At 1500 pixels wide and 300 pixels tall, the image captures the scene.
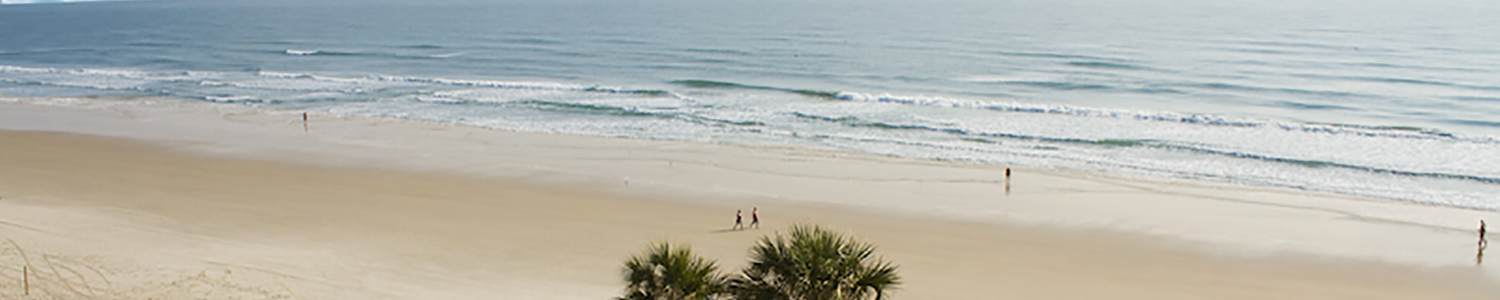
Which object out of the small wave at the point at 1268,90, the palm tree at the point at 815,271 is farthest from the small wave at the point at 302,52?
the palm tree at the point at 815,271

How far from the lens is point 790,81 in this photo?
54781mm

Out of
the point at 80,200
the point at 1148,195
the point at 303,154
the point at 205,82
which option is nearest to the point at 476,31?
the point at 205,82

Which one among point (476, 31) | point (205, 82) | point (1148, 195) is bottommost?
point (1148, 195)

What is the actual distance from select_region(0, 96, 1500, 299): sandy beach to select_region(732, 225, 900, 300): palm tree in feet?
25.1

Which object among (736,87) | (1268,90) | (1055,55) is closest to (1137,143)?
(1268,90)

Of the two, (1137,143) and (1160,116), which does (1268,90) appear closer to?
(1160,116)

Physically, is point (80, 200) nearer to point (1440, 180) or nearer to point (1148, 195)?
point (1148, 195)

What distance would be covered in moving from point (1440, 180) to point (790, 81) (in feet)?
103

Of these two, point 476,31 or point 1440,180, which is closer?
Answer: point 1440,180

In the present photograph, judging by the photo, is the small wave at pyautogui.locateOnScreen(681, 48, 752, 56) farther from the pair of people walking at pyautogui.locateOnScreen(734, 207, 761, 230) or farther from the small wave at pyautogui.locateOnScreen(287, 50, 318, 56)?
the pair of people walking at pyautogui.locateOnScreen(734, 207, 761, 230)

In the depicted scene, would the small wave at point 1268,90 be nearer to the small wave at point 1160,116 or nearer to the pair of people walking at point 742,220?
the small wave at point 1160,116

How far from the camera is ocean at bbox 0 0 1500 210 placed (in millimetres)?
33781

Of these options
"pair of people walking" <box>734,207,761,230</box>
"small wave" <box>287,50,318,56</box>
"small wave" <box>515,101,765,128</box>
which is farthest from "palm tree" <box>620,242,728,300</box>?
"small wave" <box>287,50,318,56</box>

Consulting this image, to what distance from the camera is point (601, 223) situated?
77.6 ft
